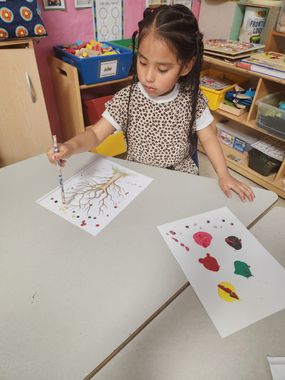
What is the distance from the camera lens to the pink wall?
1.58 m

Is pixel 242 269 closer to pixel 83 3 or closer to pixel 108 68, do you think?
pixel 108 68

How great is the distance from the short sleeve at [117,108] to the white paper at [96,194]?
191 mm

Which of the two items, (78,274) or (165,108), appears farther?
(165,108)

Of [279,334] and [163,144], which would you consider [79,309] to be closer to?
[279,334]

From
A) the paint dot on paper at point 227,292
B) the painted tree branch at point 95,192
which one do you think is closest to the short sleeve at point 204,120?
the painted tree branch at point 95,192

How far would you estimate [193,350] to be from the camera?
18.4 inches

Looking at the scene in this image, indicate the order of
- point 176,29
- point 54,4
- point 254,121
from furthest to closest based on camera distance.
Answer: point 254,121 → point 54,4 → point 176,29

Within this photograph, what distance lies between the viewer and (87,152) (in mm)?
980

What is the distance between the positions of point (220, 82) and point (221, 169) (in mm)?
1273

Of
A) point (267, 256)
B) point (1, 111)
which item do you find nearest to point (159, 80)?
point (267, 256)

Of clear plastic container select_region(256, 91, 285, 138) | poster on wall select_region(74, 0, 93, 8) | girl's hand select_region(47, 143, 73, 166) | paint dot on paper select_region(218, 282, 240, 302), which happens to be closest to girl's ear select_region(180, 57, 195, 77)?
girl's hand select_region(47, 143, 73, 166)

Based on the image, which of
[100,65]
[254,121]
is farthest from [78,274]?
[254,121]

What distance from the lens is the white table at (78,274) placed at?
46 centimetres

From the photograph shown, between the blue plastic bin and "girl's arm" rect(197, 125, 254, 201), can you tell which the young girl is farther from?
the blue plastic bin
